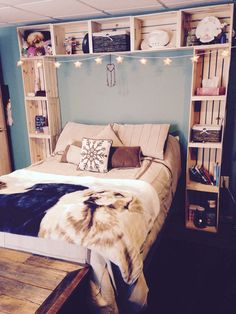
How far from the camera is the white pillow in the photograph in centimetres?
311

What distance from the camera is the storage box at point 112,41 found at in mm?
3150

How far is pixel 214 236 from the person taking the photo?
3.00 metres

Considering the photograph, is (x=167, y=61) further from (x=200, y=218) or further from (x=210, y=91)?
(x=200, y=218)

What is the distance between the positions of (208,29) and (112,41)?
101cm

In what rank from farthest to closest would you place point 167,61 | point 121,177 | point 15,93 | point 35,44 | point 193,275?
1. point 15,93
2. point 35,44
3. point 167,61
4. point 121,177
5. point 193,275

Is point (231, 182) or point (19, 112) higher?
point (19, 112)

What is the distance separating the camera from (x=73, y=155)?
314 centimetres

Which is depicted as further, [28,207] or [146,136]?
[146,136]

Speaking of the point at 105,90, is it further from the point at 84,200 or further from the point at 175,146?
the point at 84,200

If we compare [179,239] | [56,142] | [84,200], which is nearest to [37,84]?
[56,142]

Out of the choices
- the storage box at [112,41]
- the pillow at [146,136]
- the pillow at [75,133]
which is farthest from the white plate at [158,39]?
the pillow at [75,133]

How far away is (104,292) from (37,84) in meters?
2.91

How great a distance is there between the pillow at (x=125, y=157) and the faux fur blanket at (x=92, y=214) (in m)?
0.43

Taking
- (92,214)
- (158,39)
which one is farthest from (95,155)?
(158,39)
